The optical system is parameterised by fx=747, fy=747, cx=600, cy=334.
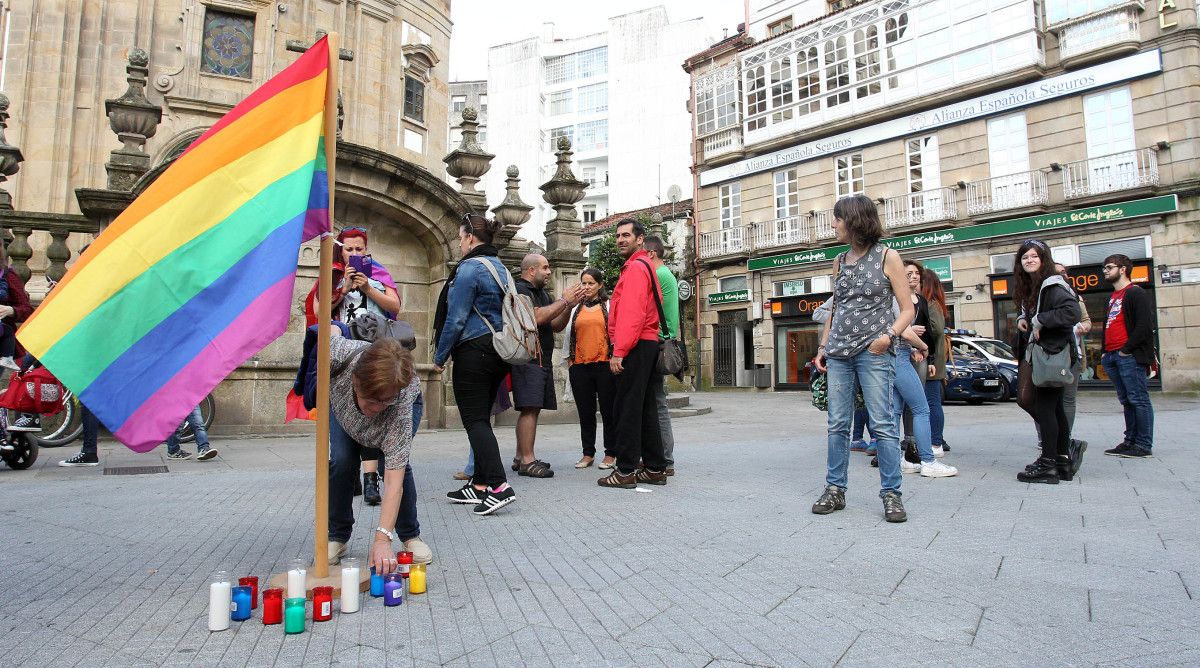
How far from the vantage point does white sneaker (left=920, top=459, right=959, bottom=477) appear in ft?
18.6

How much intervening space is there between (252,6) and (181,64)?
261cm

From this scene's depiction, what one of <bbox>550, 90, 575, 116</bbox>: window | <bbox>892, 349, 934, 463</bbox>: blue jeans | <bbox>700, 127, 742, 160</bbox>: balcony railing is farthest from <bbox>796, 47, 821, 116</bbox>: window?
<bbox>550, 90, 575, 116</bbox>: window

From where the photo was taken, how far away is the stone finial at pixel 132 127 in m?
9.87

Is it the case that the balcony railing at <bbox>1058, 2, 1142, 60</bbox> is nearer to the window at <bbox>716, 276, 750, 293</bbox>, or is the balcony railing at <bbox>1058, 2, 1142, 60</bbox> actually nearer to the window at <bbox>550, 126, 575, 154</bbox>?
the window at <bbox>716, 276, 750, 293</bbox>

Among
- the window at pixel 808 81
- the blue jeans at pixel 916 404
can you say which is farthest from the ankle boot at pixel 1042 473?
the window at pixel 808 81

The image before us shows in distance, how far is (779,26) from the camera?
30750 mm

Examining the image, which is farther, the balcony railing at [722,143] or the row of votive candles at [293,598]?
the balcony railing at [722,143]

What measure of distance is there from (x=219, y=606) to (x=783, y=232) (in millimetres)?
28470

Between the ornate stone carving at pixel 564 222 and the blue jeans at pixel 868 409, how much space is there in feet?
27.0

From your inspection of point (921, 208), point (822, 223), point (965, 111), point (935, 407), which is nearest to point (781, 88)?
point (822, 223)

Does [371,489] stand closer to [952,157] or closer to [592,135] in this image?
[952,157]

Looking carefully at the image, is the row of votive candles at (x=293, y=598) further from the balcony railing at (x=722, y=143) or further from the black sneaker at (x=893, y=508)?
the balcony railing at (x=722, y=143)

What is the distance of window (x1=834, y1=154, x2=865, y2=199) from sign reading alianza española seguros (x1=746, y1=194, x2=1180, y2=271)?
230 centimetres

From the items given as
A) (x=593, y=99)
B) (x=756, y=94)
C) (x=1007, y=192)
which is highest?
(x=593, y=99)
